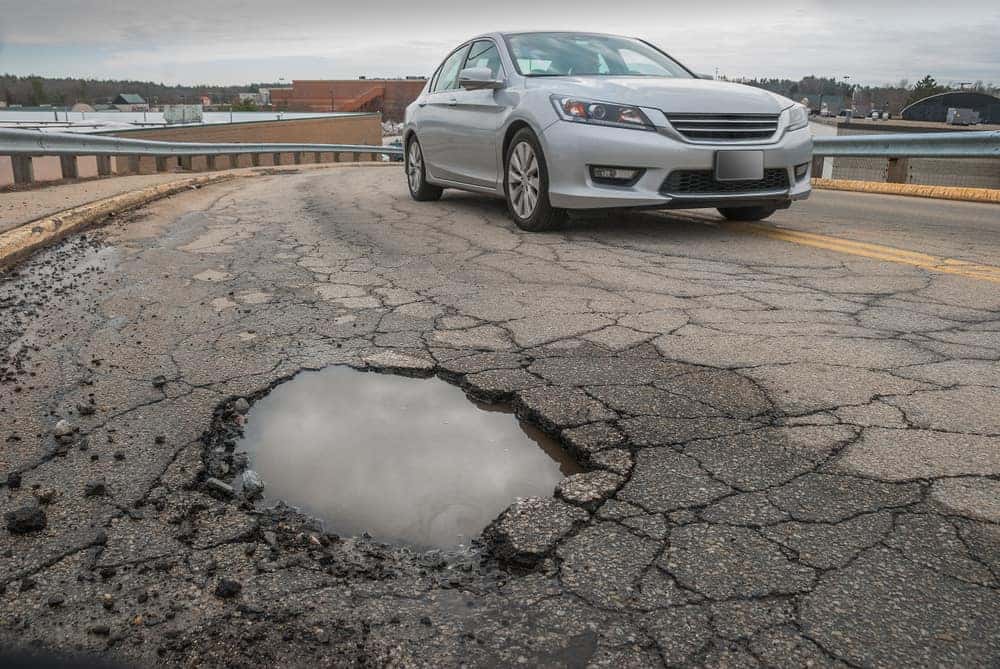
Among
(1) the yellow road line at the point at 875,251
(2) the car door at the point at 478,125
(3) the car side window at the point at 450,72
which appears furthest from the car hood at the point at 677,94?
(3) the car side window at the point at 450,72

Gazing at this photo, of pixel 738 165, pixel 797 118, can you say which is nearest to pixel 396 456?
pixel 738 165

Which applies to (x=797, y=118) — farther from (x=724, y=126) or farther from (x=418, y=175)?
(x=418, y=175)

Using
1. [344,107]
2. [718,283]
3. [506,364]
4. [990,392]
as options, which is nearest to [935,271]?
[718,283]

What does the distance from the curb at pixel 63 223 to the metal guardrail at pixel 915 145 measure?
25.6ft

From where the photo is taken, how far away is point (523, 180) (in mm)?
6355

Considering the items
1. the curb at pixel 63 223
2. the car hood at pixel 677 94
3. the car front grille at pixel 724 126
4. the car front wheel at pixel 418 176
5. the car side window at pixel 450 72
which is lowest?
the curb at pixel 63 223

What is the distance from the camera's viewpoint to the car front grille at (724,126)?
18.3 ft

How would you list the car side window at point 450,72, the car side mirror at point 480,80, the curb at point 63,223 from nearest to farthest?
the curb at point 63,223 → the car side mirror at point 480,80 → the car side window at point 450,72

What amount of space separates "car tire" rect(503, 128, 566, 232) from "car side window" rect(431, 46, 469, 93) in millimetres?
1738

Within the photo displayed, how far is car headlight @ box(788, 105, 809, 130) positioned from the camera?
5953 mm

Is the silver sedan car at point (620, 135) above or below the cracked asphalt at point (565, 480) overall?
above

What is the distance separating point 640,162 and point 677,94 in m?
0.62

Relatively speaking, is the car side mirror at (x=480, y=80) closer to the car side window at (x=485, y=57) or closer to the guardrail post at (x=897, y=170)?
the car side window at (x=485, y=57)

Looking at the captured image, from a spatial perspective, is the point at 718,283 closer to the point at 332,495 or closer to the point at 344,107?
the point at 332,495
